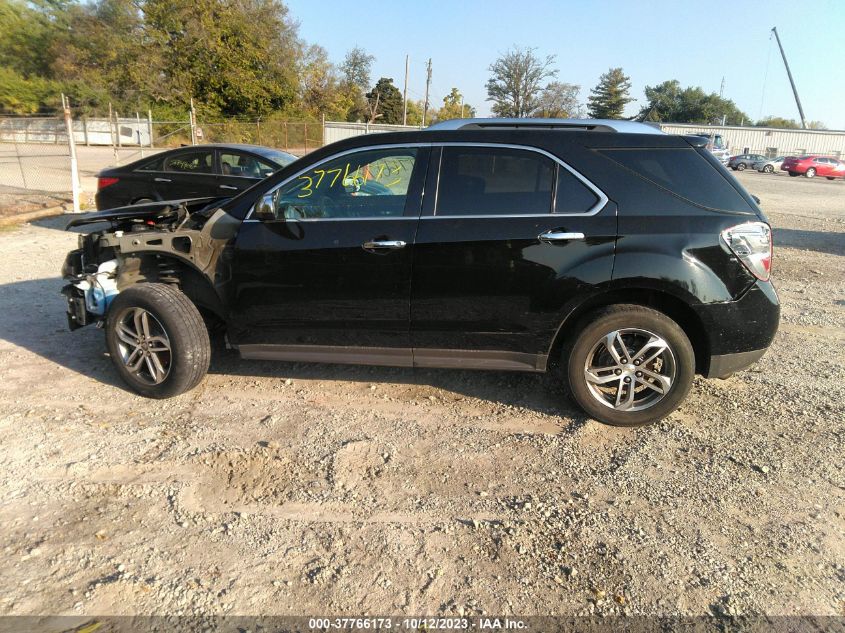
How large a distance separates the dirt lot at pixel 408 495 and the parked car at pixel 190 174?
5242 mm

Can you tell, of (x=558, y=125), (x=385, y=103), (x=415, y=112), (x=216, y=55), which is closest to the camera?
(x=558, y=125)

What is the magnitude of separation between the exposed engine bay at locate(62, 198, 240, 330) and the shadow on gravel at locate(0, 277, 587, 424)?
531 mm

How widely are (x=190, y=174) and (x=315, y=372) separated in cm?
643

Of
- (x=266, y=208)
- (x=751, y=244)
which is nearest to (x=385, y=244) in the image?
(x=266, y=208)

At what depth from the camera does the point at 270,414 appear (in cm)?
396

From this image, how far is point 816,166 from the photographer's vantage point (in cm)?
3797

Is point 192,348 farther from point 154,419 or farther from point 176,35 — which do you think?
point 176,35

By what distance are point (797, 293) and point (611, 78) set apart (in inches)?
3011

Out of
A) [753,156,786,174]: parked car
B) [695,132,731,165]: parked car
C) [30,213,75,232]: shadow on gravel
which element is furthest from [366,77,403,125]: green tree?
[30,213,75,232]: shadow on gravel

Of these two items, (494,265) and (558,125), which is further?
(558,125)

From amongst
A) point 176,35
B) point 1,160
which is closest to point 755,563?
point 1,160

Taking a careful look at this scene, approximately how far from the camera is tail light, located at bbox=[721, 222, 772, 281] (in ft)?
11.5

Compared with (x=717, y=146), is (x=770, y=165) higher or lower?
lower

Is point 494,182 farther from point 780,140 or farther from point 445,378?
point 780,140
